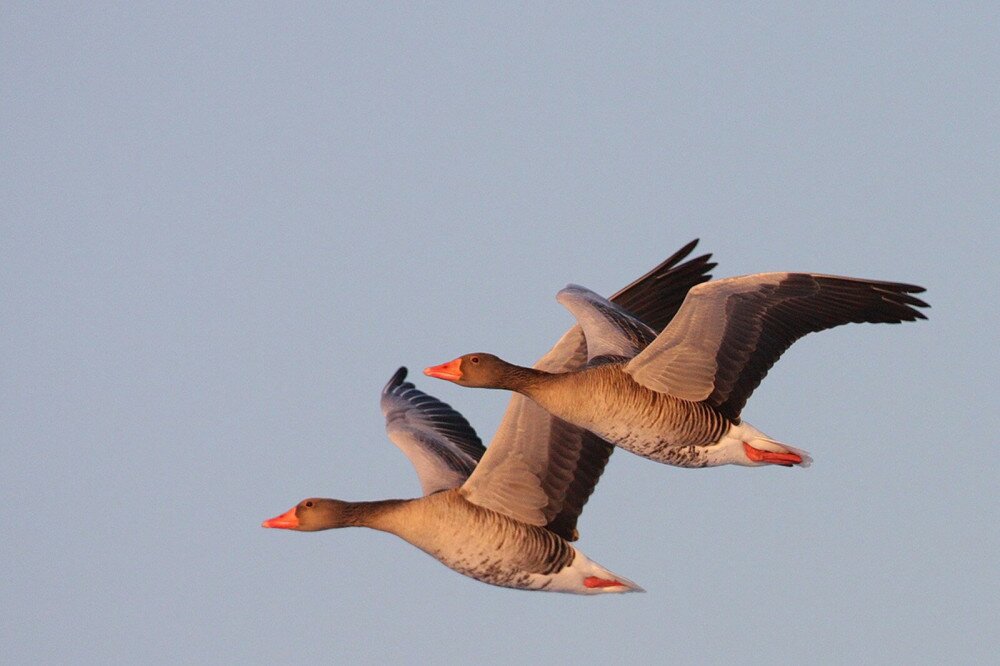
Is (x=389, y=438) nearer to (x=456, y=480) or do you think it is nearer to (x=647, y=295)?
(x=456, y=480)

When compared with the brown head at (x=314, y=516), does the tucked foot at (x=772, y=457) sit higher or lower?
higher

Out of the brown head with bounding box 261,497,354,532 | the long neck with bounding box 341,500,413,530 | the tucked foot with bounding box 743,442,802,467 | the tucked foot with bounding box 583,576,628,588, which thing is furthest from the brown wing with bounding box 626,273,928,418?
the brown head with bounding box 261,497,354,532

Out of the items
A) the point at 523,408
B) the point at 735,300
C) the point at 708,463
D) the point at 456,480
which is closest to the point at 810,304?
the point at 735,300

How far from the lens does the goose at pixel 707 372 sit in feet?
59.6

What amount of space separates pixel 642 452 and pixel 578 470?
3.55 feet

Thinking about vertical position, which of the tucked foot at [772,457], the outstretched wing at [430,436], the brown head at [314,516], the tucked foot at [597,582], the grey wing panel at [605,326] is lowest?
the tucked foot at [597,582]

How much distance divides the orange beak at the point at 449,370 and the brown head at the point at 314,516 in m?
1.69

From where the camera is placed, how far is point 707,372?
733 inches

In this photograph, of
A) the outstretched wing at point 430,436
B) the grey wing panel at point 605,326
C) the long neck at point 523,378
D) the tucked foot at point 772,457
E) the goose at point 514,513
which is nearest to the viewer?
the goose at point 514,513

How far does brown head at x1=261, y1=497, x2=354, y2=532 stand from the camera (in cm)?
1878

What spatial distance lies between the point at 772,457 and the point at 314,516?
16.1ft

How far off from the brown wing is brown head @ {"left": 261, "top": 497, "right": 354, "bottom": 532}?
340cm

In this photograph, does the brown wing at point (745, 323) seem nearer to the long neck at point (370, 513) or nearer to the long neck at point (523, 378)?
the long neck at point (523, 378)

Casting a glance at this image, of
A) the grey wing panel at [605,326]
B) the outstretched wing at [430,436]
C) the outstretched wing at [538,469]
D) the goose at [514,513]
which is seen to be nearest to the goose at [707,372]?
the grey wing panel at [605,326]
